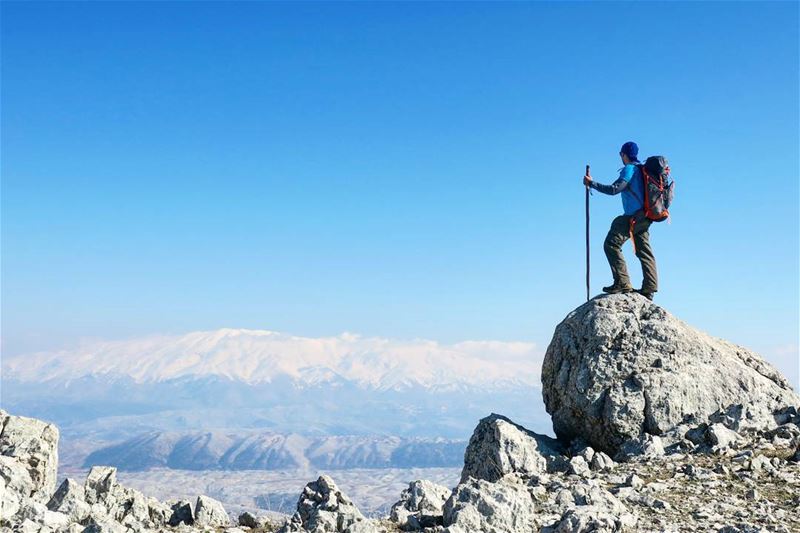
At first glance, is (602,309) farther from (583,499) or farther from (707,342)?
(583,499)

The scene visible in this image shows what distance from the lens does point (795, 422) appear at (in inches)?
633

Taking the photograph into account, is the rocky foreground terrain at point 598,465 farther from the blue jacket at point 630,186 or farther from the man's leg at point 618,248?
the blue jacket at point 630,186

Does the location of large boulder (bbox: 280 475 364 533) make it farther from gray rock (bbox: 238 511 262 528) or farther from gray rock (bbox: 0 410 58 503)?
gray rock (bbox: 0 410 58 503)

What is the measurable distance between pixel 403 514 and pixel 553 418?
8.39 meters

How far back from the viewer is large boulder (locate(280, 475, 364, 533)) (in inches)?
397

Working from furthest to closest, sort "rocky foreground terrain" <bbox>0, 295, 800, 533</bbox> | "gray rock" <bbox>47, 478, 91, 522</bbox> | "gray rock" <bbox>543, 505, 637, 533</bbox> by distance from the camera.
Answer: "gray rock" <bbox>47, 478, 91, 522</bbox>, "rocky foreground terrain" <bbox>0, 295, 800, 533</bbox>, "gray rock" <bbox>543, 505, 637, 533</bbox>

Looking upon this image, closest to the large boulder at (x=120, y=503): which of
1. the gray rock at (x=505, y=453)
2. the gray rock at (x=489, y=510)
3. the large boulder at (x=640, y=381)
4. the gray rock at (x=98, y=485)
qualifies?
the gray rock at (x=98, y=485)

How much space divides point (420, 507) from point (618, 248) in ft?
34.9

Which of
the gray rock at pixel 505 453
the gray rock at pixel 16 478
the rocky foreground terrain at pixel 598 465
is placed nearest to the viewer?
the rocky foreground terrain at pixel 598 465

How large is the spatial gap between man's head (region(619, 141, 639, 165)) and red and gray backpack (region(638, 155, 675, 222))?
1.26 feet

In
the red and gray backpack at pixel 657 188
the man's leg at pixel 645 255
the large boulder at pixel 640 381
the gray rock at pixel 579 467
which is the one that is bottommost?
the gray rock at pixel 579 467

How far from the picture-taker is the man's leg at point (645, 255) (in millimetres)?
18797

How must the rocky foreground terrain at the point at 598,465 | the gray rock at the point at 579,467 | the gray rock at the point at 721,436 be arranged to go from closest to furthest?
the rocky foreground terrain at the point at 598,465 → the gray rock at the point at 579,467 → the gray rock at the point at 721,436

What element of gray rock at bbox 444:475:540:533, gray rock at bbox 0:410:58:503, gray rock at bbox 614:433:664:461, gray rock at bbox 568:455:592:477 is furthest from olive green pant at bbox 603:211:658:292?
gray rock at bbox 0:410:58:503
